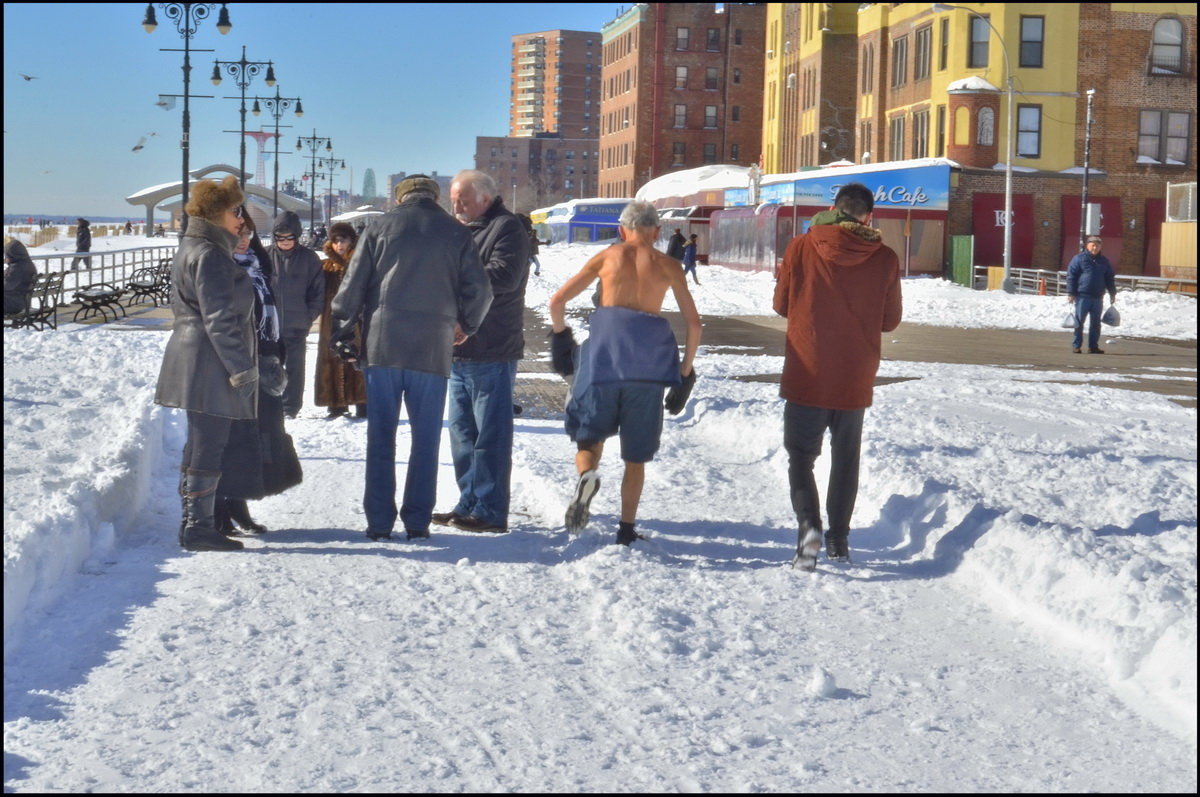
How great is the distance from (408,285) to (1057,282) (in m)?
34.2

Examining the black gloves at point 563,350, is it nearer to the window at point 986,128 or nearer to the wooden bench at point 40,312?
the wooden bench at point 40,312

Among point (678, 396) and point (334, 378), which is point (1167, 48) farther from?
point (678, 396)

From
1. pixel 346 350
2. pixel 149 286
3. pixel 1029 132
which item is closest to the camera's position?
pixel 346 350

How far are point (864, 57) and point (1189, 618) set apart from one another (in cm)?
5403

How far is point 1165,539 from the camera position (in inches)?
307

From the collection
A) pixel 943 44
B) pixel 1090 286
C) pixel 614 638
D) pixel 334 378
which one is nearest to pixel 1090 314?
pixel 1090 286

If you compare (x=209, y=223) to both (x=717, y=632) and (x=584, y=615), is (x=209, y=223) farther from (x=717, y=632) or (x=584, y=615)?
(x=717, y=632)

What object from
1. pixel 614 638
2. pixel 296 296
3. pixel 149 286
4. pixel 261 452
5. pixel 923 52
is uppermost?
pixel 923 52

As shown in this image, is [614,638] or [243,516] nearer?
[614,638]

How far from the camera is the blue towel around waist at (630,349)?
7.22 metres

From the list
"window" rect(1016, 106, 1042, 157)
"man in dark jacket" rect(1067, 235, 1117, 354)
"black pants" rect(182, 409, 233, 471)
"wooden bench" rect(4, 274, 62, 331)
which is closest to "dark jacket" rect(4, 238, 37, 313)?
"wooden bench" rect(4, 274, 62, 331)

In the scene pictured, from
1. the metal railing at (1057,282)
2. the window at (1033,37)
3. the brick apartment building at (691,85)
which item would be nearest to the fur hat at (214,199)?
the metal railing at (1057,282)

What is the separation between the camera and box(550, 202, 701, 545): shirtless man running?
723 centimetres

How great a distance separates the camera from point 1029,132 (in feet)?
156
